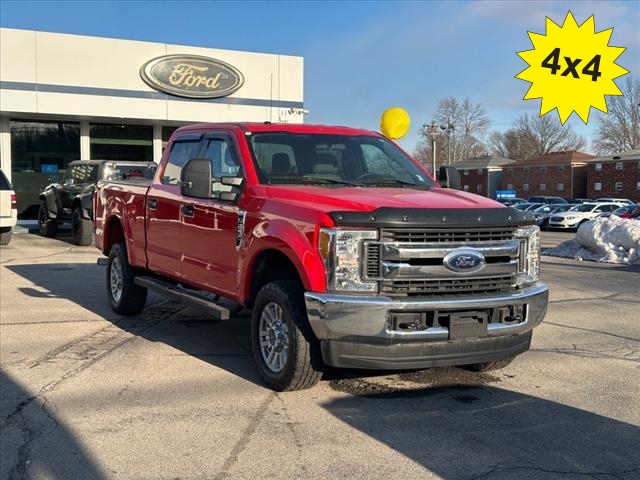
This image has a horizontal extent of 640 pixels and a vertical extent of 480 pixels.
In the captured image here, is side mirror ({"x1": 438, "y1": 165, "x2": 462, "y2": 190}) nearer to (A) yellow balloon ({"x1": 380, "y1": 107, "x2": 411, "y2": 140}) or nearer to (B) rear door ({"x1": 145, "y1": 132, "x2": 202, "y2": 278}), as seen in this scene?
(B) rear door ({"x1": 145, "y1": 132, "x2": 202, "y2": 278})

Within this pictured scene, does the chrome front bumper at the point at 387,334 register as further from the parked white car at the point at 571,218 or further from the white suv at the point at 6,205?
the parked white car at the point at 571,218

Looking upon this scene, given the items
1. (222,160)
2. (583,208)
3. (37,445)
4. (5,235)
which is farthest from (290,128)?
(583,208)

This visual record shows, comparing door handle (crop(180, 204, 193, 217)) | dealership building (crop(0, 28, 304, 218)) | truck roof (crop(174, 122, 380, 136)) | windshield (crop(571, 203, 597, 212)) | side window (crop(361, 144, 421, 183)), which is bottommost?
windshield (crop(571, 203, 597, 212))

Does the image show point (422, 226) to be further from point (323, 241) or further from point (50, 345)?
point (50, 345)

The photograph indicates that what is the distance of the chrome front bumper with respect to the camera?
4.29 metres

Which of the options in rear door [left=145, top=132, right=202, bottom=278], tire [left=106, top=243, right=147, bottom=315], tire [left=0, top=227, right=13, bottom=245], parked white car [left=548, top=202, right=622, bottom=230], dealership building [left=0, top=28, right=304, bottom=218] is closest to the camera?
rear door [left=145, top=132, right=202, bottom=278]

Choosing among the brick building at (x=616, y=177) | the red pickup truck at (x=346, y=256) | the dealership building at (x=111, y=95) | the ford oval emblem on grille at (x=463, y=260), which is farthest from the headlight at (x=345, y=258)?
the brick building at (x=616, y=177)

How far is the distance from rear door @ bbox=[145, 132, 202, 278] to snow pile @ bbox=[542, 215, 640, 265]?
11.7m

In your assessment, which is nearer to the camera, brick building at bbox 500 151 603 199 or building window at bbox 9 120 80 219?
building window at bbox 9 120 80 219

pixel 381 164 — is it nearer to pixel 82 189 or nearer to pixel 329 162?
pixel 329 162

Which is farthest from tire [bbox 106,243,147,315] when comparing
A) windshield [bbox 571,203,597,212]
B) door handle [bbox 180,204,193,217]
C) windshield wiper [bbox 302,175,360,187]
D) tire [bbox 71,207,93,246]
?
windshield [bbox 571,203,597,212]

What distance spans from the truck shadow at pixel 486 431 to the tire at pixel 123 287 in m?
3.42

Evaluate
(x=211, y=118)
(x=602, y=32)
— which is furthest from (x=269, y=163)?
(x=211, y=118)

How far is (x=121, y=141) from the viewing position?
2353 cm
